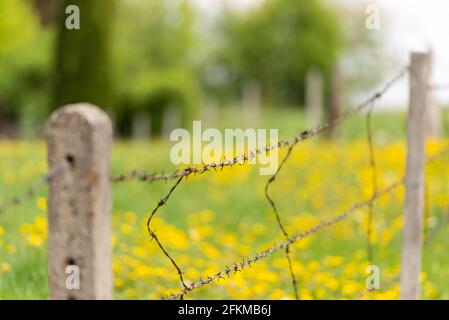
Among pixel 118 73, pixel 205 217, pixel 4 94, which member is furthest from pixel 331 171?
pixel 4 94

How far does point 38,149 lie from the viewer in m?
13.5

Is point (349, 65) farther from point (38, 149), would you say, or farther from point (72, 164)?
point (72, 164)

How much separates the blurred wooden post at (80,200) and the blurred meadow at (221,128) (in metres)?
2.33

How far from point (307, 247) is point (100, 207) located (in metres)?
5.49

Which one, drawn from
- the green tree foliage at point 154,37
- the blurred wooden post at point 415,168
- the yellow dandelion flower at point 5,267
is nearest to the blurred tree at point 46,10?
the green tree foliage at point 154,37

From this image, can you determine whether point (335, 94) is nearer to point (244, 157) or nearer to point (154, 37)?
point (244, 157)

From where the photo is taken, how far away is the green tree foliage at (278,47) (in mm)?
32812

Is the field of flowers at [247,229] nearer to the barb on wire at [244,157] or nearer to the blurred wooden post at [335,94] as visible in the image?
the barb on wire at [244,157]

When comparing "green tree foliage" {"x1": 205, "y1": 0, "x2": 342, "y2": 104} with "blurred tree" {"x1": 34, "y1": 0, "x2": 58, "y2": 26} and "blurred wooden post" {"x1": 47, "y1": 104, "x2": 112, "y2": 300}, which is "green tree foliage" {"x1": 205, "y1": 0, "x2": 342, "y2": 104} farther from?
"blurred wooden post" {"x1": 47, "y1": 104, "x2": 112, "y2": 300}

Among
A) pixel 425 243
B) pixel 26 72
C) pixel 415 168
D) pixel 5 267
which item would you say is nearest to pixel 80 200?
pixel 5 267

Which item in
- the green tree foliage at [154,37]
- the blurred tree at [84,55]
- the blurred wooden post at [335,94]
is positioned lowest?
the blurred wooden post at [335,94]

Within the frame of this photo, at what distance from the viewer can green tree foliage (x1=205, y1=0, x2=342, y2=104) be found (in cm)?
3281

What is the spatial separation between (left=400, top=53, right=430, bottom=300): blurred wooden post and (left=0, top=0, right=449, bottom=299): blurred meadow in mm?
305

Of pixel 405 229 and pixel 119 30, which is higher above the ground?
pixel 119 30
